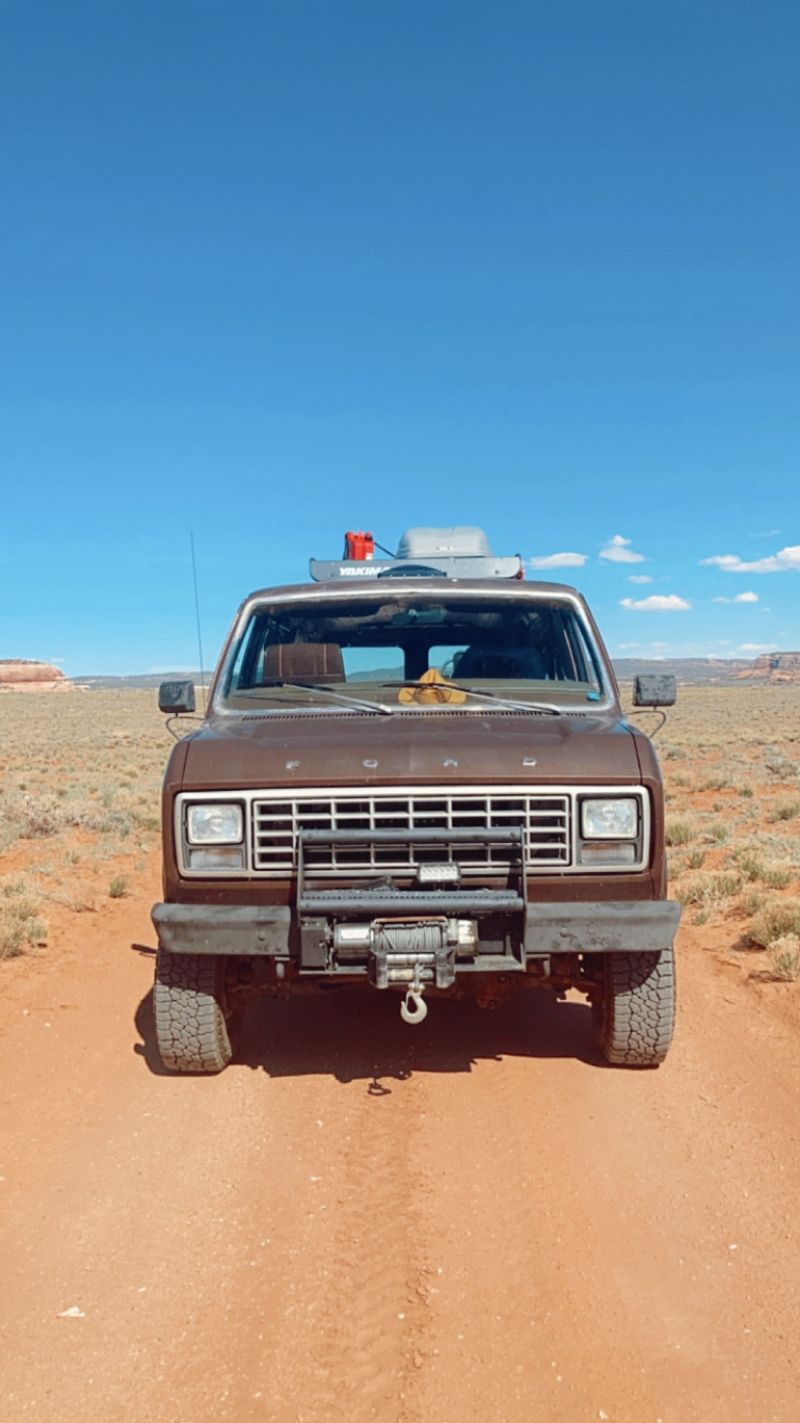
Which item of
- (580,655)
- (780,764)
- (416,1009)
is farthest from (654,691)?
(780,764)

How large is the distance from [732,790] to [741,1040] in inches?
459

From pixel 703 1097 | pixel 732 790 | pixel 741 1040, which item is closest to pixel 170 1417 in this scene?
pixel 703 1097

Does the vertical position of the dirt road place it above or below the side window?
below

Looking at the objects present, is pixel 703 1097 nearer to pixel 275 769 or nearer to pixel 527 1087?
pixel 527 1087

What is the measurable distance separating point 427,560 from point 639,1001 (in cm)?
438

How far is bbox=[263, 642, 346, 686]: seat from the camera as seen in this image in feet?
17.0

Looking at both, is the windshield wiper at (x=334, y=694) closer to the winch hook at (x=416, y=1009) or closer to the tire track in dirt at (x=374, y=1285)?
the winch hook at (x=416, y=1009)

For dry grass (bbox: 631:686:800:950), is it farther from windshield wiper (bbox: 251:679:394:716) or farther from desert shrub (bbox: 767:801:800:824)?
windshield wiper (bbox: 251:679:394:716)

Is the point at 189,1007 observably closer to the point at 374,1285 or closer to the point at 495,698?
the point at 374,1285

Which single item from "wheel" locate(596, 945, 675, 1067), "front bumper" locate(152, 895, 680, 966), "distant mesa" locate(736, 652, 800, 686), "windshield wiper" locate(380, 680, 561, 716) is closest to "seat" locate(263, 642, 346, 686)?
"windshield wiper" locate(380, 680, 561, 716)

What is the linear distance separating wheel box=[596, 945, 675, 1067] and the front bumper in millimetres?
334

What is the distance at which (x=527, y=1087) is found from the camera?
4.38 metres

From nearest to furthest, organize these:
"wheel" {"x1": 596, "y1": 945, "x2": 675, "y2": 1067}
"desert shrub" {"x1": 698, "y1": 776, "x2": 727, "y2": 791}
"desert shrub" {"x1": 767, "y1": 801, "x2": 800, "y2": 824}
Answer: "wheel" {"x1": 596, "y1": 945, "x2": 675, "y2": 1067}
"desert shrub" {"x1": 767, "y1": 801, "x2": 800, "y2": 824}
"desert shrub" {"x1": 698, "y1": 776, "x2": 727, "y2": 791}

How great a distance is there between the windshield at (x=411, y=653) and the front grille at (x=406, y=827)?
994 millimetres
